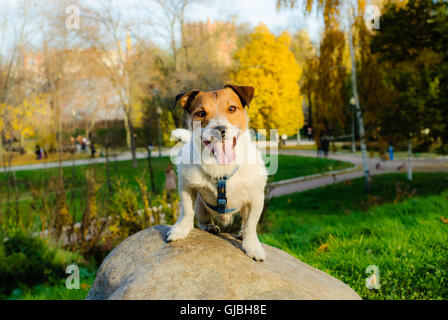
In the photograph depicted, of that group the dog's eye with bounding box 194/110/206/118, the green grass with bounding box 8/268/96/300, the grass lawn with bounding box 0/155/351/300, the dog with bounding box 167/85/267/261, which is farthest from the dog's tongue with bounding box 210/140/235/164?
the grass lawn with bounding box 0/155/351/300

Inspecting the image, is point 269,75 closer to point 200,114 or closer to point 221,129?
point 200,114

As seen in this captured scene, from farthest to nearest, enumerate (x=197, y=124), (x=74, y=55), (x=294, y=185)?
1. (x=74, y=55)
2. (x=294, y=185)
3. (x=197, y=124)

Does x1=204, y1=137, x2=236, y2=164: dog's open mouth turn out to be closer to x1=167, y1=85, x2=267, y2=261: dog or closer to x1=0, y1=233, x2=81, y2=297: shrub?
x1=167, y1=85, x2=267, y2=261: dog

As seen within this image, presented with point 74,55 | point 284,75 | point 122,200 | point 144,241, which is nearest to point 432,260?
point 144,241

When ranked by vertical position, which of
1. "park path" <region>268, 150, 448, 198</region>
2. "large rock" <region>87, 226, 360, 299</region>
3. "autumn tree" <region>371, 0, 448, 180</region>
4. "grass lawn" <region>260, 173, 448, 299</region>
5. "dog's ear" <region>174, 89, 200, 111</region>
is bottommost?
"park path" <region>268, 150, 448, 198</region>

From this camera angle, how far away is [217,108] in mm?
2502

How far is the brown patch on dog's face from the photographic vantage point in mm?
2486

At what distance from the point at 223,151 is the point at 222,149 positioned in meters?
0.02

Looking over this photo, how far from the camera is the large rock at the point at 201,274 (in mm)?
2328

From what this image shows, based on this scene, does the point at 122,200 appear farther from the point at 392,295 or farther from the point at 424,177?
the point at 424,177

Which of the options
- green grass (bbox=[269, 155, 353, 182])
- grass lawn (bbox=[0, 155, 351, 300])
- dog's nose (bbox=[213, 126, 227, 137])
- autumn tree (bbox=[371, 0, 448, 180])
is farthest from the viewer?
green grass (bbox=[269, 155, 353, 182])
